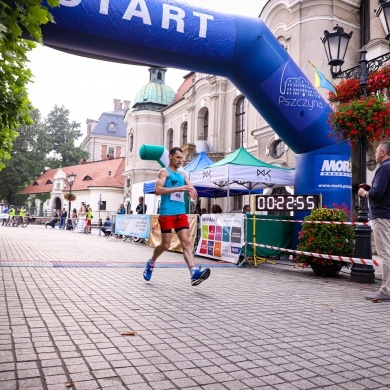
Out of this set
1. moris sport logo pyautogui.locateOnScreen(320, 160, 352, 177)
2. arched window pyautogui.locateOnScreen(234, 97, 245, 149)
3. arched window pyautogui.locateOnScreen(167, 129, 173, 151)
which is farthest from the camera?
arched window pyautogui.locateOnScreen(167, 129, 173, 151)

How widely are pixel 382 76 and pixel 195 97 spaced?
22.6 metres

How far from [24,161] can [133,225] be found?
48.1 meters

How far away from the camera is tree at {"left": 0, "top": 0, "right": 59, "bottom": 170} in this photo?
2650 mm

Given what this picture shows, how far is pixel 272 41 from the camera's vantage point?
30.4 ft

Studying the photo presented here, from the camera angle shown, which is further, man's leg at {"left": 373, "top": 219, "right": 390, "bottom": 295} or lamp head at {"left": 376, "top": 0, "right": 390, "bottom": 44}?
lamp head at {"left": 376, "top": 0, "right": 390, "bottom": 44}

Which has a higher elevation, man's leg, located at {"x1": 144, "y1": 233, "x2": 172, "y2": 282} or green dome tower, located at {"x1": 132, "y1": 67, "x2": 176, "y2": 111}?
green dome tower, located at {"x1": 132, "y1": 67, "x2": 176, "y2": 111}

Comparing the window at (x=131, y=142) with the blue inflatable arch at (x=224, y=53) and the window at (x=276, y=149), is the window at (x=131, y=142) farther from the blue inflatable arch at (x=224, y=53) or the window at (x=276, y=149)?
the blue inflatable arch at (x=224, y=53)

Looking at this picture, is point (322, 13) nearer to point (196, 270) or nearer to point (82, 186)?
point (196, 270)

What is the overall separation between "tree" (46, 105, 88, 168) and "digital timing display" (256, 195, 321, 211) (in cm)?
6213

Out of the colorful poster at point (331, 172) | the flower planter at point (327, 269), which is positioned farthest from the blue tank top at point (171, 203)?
the colorful poster at point (331, 172)

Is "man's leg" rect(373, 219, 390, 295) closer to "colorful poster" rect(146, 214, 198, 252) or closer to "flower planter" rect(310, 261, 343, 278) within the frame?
"flower planter" rect(310, 261, 343, 278)

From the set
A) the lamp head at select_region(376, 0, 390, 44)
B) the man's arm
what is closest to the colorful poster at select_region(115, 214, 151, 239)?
the man's arm

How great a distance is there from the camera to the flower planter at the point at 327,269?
7.92 m

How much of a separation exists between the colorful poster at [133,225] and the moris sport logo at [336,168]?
7.82 metres
